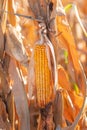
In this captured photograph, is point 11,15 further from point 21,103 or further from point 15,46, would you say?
point 21,103

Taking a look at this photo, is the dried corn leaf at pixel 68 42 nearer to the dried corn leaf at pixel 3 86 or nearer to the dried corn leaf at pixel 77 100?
the dried corn leaf at pixel 77 100

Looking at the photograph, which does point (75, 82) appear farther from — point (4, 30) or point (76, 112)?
point (4, 30)

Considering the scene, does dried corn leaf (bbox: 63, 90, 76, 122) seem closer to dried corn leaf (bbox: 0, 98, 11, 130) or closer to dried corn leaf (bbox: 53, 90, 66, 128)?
dried corn leaf (bbox: 53, 90, 66, 128)

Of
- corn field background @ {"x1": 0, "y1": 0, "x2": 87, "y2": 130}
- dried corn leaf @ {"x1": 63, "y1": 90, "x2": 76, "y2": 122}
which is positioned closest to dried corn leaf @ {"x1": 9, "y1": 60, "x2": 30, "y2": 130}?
corn field background @ {"x1": 0, "y1": 0, "x2": 87, "y2": 130}

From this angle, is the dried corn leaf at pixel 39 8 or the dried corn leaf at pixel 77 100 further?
the dried corn leaf at pixel 77 100

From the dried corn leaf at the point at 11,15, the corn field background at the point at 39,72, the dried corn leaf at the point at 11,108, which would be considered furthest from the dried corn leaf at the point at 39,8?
the dried corn leaf at the point at 11,108

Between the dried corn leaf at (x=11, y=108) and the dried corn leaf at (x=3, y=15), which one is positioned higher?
the dried corn leaf at (x=3, y=15)

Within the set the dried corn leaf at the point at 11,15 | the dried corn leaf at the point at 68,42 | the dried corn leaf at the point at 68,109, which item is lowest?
the dried corn leaf at the point at 68,109

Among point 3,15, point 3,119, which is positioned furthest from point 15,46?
point 3,119
